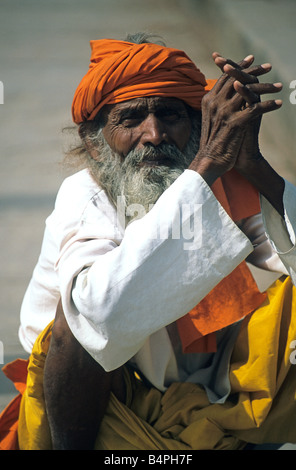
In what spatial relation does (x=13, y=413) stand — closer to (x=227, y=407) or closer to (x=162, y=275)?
(x=227, y=407)

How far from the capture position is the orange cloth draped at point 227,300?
8.31 feet

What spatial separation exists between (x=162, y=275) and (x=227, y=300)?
49cm

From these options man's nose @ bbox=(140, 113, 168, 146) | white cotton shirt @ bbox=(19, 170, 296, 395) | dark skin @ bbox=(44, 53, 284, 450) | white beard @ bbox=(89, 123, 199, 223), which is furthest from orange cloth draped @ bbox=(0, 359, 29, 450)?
man's nose @ bbox=(140, 113, 168, 146)

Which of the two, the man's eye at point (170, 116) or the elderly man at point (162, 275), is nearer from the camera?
the elderly man at point (162, 275)

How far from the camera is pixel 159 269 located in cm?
216

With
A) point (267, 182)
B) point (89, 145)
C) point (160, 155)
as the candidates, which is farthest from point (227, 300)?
point (89, 145)

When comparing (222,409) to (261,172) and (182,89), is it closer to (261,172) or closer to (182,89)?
(261,172)

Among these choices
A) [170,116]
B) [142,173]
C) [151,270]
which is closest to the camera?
[151,270]

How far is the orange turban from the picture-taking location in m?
2.62

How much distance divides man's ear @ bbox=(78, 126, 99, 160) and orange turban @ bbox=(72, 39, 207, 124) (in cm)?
15

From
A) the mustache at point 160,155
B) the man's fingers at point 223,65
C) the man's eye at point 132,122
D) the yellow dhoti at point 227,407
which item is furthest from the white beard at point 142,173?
the yellow dhoti at point 227,407

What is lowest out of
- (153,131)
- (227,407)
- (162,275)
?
(227,407)

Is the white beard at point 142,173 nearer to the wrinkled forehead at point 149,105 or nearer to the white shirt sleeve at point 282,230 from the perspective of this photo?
the wrinkled forehead at point 149,105

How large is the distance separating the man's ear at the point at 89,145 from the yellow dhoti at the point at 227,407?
2.34 feet
